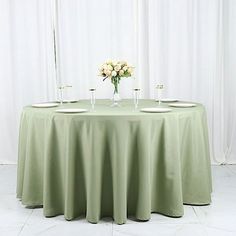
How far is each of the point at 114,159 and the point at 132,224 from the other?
0.48 metres

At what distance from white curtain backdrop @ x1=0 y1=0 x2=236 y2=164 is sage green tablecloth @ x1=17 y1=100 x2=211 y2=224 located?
153 centimetres

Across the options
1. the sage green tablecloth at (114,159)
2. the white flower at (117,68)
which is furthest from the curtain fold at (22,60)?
the sage green tablecloth at (114,159)

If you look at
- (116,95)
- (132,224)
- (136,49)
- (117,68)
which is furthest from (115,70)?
(136,49)

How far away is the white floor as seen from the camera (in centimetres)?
254

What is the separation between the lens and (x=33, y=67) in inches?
176

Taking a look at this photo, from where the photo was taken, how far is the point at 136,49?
441 cm

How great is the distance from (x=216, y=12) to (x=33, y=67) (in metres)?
2.16

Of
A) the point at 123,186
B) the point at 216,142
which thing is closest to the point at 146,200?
the point at 123,186

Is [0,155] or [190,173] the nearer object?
[190,173]

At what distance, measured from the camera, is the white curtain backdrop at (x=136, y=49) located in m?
4.33

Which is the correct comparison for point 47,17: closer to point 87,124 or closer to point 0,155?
point 0,155

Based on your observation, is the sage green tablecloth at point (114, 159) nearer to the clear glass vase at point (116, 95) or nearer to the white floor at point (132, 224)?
the white floor at point (132, 224)

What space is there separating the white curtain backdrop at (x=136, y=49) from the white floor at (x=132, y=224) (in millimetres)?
1562

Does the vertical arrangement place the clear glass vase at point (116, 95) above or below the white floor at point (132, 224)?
above
